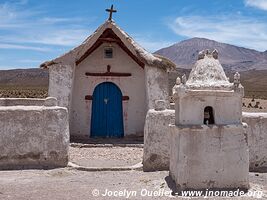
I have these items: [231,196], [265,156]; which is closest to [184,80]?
[231,196]

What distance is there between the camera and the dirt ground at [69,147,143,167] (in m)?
11.8

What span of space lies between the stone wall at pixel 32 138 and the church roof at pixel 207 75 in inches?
149

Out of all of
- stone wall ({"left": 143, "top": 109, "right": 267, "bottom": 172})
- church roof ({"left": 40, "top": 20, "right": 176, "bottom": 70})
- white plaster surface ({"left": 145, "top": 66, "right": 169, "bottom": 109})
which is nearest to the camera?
stone wall ({"left": 143, "top": 109, "right": 267, "bottom": 172})

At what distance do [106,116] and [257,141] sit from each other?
24.4ft

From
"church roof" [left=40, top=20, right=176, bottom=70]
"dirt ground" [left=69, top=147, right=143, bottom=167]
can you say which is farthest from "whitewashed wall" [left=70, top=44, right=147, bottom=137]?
"dirt ground" [left=69, top=147, right=143, bottom=167]

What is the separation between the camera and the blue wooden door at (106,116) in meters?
17.0

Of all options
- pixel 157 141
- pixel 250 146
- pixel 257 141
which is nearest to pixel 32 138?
pixel 157 141

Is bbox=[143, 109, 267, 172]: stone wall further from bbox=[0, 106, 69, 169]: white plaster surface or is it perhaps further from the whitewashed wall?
the whitewashed wall

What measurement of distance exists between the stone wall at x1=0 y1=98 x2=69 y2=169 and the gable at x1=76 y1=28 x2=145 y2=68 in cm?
571

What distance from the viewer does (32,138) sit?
35.8 ft

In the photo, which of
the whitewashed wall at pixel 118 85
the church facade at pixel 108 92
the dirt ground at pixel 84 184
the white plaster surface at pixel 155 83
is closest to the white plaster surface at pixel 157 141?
the dirt ground at pixel 84 184

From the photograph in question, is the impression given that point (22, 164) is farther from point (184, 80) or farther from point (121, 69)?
point (121, 69)

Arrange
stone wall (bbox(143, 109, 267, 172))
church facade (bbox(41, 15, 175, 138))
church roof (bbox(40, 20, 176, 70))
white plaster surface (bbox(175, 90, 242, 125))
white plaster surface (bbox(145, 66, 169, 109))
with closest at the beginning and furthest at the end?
white plaster surface (bbox(175, 90, 242, 125)) < stone wall (bbox(143, 109, 267, 172)) < church roof (bbox(40, 20, 176, 70)) < white plaster surface (bbox(145, 66, 169, 109)) < church facade (bbox(41, 15, 175, 138))

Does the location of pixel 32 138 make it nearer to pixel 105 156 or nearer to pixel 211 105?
pixel 105 156
